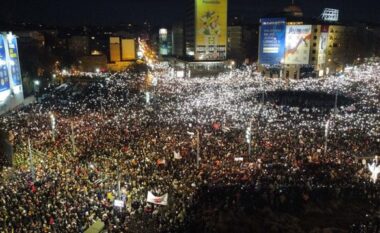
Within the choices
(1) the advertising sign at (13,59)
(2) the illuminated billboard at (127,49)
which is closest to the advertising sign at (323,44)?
(2) the illuminated billboard at (127,49)

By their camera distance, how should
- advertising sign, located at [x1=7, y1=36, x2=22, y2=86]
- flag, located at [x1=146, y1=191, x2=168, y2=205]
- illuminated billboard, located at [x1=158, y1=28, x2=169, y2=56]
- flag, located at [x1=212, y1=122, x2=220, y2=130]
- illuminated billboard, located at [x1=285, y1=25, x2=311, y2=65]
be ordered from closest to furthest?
1. flag, located at [x1=146, y1=191, x2=168, y2=205]
2. flag, located at [x1=212, y1=122, x2=220, y2=130]
3. advertising sign, located at [x1=7, y1=36, x2=22, y2=86]
4. illuminated billboard, located at [x1=285, y1=25, x2=311, y2=65]
5. illuminated billboard, located at [x1=158, y1=28, x2=169, y2=56]

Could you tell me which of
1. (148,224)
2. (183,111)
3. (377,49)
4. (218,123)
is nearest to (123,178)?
(148,224)

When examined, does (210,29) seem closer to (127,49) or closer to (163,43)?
(127,49)

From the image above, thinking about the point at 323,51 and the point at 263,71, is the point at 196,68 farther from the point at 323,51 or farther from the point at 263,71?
the point at 323,51

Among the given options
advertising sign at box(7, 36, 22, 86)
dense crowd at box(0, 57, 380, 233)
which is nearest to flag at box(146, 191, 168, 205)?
dense crowd at box(0, 57, 380, 233)

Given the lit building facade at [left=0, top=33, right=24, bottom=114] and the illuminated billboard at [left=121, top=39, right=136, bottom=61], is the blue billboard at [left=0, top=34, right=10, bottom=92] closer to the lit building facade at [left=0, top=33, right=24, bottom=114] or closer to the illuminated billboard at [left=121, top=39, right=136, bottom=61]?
the lit building facade at [left=0, top=33, right=24, bottom=114]

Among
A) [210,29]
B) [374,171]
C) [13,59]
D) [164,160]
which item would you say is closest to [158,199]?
[164,160]

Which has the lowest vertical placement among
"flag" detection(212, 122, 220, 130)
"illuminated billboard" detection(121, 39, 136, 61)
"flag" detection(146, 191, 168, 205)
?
"flag" detection(146, 191, 168, 205)
